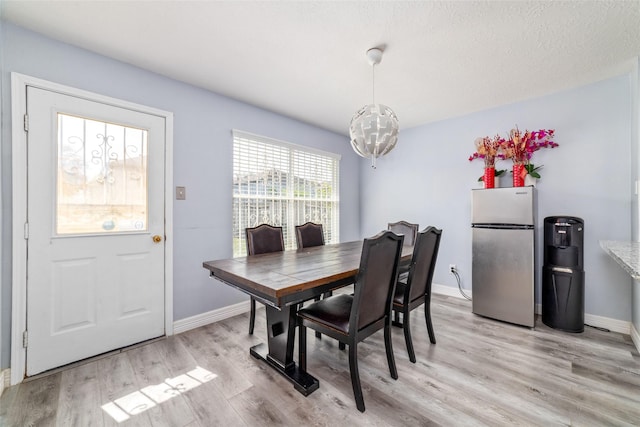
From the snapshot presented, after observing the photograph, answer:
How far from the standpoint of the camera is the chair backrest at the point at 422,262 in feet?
6.75

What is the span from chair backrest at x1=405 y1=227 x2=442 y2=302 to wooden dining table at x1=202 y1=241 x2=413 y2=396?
0.18m

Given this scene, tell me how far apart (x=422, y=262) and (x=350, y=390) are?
110 centimetres

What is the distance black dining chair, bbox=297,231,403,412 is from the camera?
1.57 metres

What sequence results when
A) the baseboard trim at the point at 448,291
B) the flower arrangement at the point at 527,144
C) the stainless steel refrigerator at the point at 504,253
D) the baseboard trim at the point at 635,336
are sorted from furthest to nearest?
the baseboard trim at the point at 448,291
the flower arrangement at the point at 527,144
the stainless steel refrigerator at the point at 504,253
the baseboard trim at the point at 635,336

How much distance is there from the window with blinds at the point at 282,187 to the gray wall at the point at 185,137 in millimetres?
143

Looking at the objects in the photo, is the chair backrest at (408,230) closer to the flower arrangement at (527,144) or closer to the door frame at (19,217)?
the flower arrangement at (527,144)

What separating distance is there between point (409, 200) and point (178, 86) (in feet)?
11.2

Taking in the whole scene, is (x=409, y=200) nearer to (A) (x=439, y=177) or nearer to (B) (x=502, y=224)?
(A) (x=439, y=177)

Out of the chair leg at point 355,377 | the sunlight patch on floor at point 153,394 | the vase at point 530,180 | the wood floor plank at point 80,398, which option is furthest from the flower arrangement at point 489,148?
the wood floor plank at point 80,398

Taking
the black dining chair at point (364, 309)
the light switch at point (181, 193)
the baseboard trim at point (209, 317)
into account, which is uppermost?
the light switch at point (181, 193)

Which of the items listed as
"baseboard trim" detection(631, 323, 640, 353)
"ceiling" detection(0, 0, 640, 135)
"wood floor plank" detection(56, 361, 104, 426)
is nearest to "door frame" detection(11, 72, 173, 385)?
"wood floor plank" detection(56, 361, 104, 426)

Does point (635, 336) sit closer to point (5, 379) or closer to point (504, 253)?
point (504, 253)

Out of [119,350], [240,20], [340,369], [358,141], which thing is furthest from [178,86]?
[340,369]

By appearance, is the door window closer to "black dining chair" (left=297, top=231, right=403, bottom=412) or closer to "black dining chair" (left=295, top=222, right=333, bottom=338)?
"black dining chair" (left=295, top=222, right=333, bottom=338)
